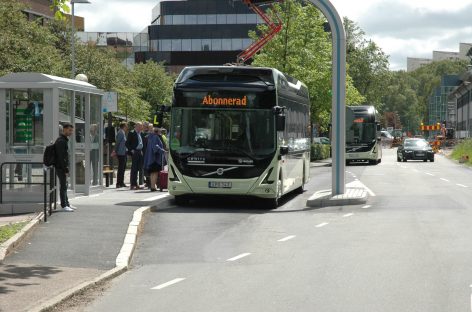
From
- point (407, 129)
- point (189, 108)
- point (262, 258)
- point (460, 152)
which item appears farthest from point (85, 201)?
point (407, 129)

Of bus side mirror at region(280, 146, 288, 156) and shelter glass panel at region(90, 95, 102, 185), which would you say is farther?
shelter glass panel at region(90, 95, 102, 185)

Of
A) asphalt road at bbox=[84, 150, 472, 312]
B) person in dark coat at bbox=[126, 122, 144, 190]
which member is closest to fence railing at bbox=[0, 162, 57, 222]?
asphalt road at bbox=[84, 150, 472, 312]

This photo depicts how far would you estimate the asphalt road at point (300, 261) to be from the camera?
891 cm

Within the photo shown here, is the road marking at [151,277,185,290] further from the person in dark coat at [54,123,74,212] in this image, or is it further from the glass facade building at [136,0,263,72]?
the glass facade building at [136,0,263,72]

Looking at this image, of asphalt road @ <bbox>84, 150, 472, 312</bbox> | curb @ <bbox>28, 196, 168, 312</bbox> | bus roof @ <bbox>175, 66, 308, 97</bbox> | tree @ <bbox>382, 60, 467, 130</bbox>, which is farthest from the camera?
tree @ <bbox>382, 60, 467, 130</bbox>

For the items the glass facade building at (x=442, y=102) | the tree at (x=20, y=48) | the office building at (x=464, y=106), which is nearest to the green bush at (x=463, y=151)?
the tree at (x=20, y=48)

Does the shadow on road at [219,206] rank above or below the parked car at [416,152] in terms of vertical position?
below

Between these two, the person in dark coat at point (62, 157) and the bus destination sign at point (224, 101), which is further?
the bus destination sign at point (224, 101)

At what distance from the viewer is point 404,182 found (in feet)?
102

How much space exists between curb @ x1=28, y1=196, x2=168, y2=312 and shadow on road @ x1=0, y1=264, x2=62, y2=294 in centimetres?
60

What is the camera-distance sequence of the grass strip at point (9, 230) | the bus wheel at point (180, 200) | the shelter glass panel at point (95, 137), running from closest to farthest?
the grass strip at point (9, 230) < the bus wheel at point (180, 200) < the shelter glass panel at point (95, 137)

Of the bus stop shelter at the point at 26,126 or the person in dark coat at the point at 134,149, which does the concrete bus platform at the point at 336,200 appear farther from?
the bus stop shelter at the point at 26,126

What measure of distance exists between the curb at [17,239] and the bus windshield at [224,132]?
4.97 m

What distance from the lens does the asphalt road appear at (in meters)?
8.91
